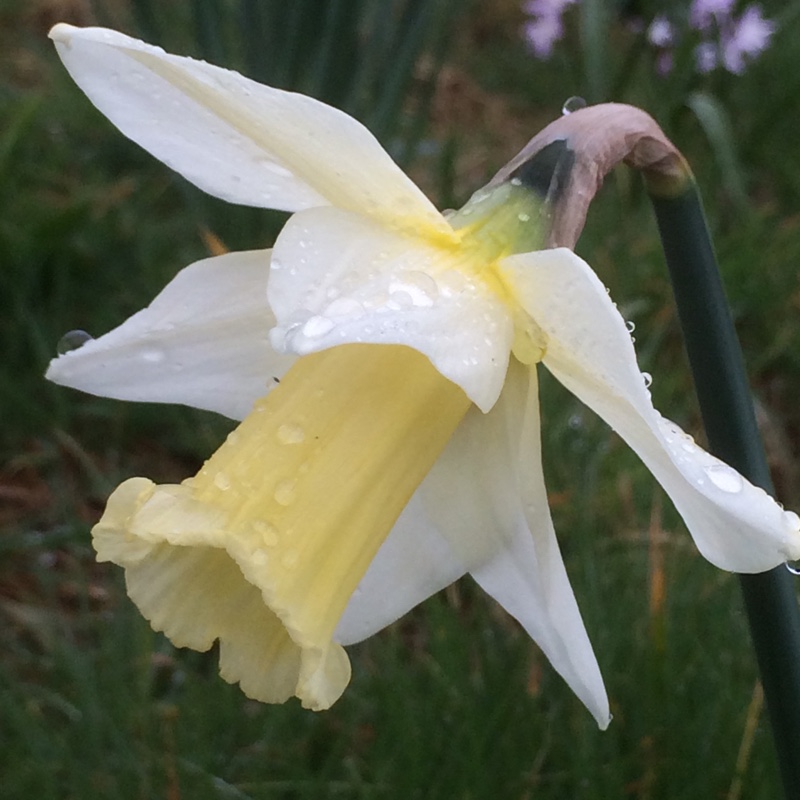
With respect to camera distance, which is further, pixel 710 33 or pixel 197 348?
pixel 710 33

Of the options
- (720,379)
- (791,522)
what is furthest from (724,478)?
(720,379)

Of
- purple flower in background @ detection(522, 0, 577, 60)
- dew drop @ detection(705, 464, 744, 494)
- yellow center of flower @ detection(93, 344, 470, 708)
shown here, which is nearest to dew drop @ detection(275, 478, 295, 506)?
yellow center of flower @ detection(93, 344, 470, 708)

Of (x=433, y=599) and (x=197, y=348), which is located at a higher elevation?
(x=197, y=348)

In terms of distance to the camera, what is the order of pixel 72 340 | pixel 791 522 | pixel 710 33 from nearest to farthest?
pixel 791 522 → pixel 72 340 → pixel 710 33

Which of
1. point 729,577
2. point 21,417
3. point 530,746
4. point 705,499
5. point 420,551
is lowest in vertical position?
point 21,417

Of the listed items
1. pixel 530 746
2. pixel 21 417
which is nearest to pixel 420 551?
pixel 530 746

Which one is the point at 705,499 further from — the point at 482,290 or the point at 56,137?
the point at 56,137

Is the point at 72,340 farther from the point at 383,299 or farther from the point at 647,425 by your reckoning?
the point at 647,425
